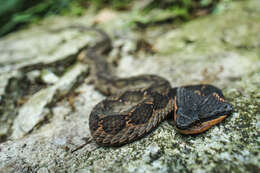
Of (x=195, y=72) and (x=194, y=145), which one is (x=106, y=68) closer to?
(x=195, y=72)

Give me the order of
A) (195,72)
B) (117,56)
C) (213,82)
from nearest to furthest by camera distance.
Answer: (213,82)
(195,72)
(117,56)

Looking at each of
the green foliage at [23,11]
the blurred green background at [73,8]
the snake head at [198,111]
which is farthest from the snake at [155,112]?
the green foliage at [23,11]

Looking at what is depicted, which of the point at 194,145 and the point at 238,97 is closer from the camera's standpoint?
the point at 194,145

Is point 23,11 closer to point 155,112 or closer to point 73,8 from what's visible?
point 73,8

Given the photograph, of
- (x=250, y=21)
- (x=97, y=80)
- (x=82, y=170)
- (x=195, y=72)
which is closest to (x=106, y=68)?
(x=97, y=80)

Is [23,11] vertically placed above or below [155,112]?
above

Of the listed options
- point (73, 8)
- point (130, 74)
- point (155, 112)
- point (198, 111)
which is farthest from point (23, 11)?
point (198, 111)

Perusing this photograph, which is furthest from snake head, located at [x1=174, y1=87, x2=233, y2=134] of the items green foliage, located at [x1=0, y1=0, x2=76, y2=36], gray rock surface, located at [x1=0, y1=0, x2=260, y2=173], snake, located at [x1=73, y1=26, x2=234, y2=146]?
green foliage, located at [x1=0, y1=0, x2=76, y2=36]
